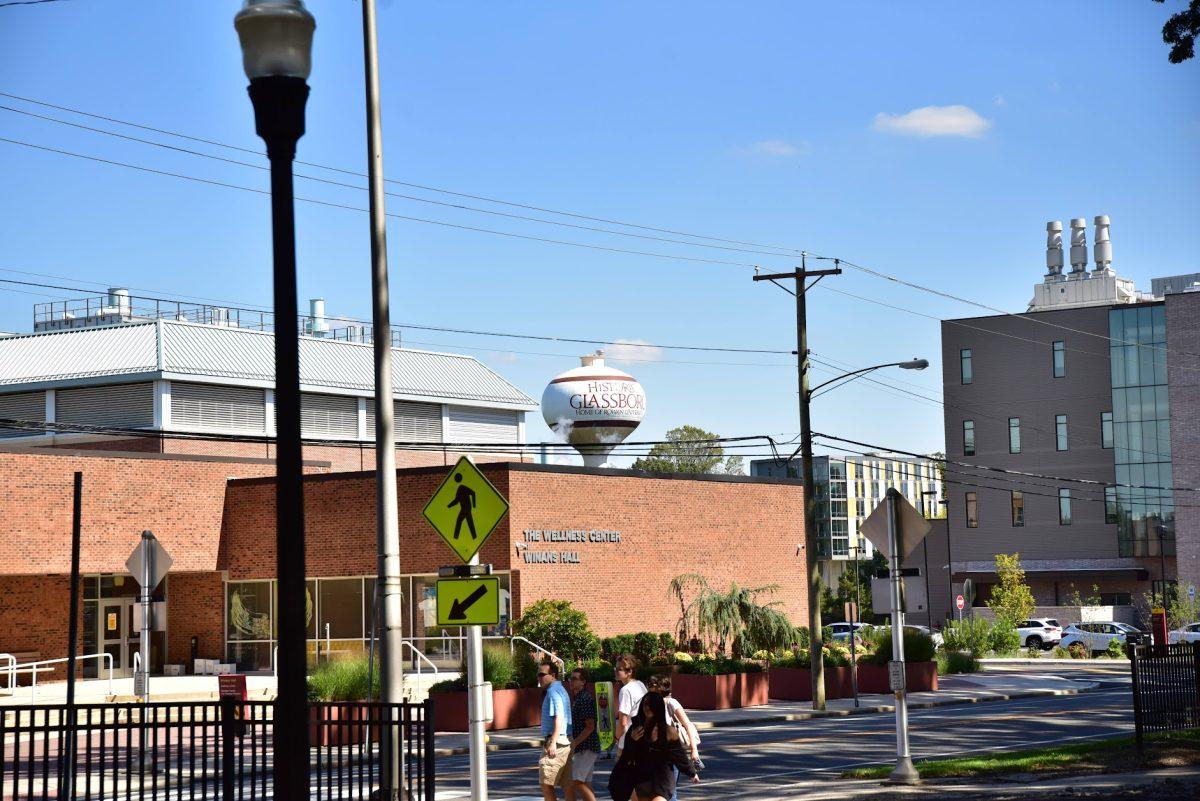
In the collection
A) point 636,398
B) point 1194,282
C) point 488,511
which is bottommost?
point 488,511

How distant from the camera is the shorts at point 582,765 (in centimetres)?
1536

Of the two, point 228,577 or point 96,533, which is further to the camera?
point 228,577

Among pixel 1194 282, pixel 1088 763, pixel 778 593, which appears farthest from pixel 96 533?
pixel 1194 282

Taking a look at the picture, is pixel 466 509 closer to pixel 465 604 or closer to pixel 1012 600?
pixel 465 604

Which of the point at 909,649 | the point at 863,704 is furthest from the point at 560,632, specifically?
the point at 909,649

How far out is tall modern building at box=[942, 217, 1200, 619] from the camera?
83.9m

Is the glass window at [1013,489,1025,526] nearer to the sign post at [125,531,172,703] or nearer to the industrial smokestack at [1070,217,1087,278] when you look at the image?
the industrial smokestack at [1070,217,1087,278]

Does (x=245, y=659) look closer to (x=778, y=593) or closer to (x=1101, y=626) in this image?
(x=778, y=593)

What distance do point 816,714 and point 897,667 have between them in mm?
16163

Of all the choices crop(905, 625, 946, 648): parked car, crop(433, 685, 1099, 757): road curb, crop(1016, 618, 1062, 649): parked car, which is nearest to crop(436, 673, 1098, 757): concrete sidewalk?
crop(433, 685, 1099, 757): road curb

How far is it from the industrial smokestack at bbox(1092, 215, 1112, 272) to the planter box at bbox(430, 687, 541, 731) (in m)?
80.5

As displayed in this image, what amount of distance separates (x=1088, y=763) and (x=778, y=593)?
1081 inches

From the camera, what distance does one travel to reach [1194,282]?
105 metres

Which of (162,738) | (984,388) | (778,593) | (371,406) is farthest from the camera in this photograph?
(984,388)
